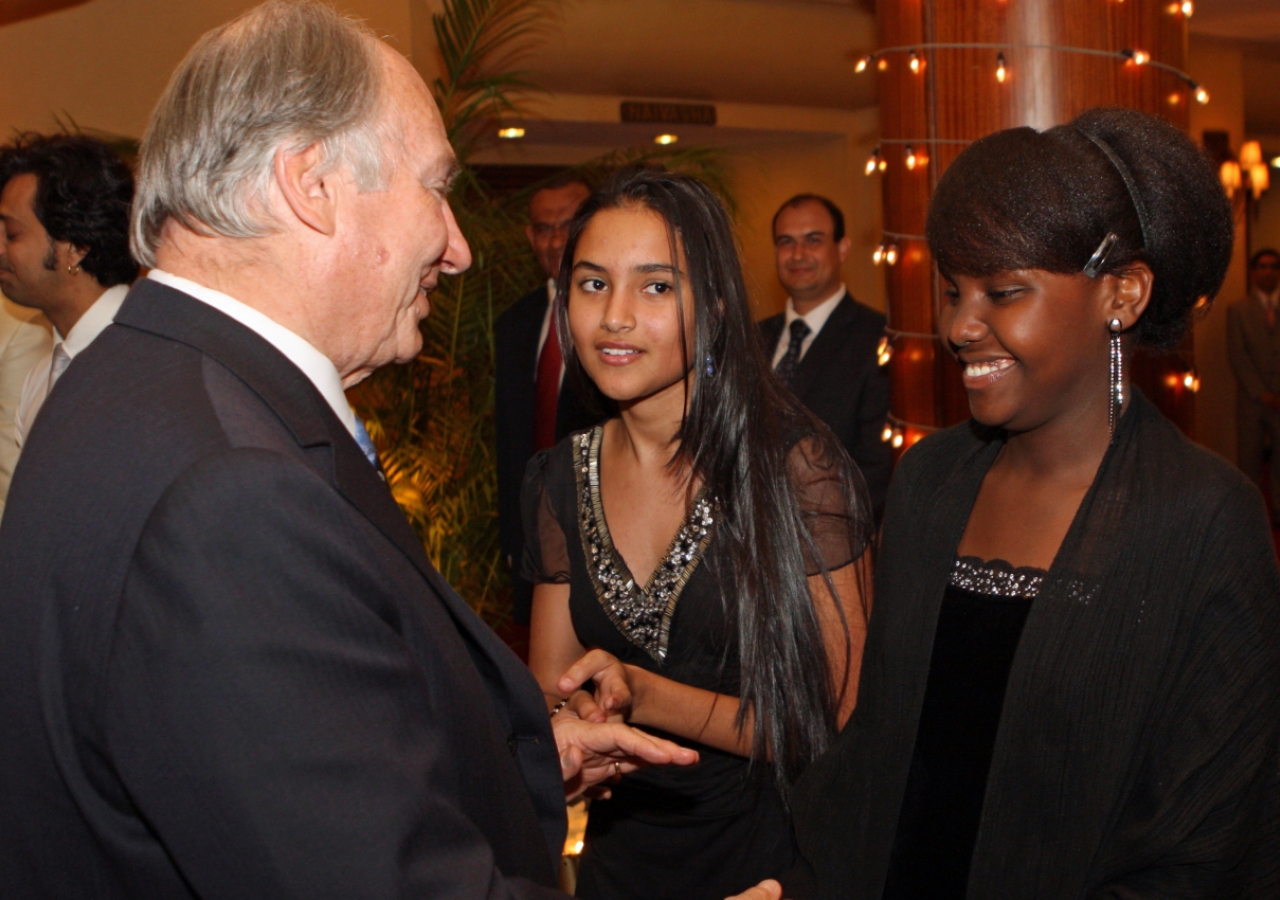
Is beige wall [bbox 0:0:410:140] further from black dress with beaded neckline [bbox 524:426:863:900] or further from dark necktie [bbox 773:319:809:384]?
black dress with beaded neckline [bbox 524:426:863:900]

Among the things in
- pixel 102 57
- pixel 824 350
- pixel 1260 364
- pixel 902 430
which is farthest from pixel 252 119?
pixel 1260 364

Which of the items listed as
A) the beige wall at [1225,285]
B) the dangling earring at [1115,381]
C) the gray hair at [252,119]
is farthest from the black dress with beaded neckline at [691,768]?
the beige wall at [1225,285]

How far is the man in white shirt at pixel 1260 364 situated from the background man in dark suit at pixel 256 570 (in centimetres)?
912

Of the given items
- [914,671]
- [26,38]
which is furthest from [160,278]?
[26,38]

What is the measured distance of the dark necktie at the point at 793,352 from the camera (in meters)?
4.38

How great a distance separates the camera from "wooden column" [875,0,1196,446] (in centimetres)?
224

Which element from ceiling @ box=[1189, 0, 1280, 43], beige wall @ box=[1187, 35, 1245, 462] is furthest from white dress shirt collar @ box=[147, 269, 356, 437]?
beige wall @ box=[1187, 35, 1245, 462]

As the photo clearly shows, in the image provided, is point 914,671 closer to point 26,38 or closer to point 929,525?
point 929,525

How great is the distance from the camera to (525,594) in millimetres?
3762

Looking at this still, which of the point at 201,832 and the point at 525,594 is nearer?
the point at 201,832

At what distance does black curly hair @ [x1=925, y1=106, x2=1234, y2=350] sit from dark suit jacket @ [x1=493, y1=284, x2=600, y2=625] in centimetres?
283

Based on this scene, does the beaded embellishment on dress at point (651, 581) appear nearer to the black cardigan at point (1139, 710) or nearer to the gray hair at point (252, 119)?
the black cardigan at point (1139, 710)

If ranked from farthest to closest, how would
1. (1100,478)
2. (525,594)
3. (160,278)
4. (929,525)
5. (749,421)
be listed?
(525,594) → (749,421) → (929,525) → (1100,478) → (160,278)

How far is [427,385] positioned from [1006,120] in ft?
9.68
